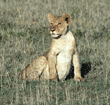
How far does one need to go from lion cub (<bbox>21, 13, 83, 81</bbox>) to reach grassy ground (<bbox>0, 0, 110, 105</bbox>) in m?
0.18

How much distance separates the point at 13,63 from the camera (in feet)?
19.0

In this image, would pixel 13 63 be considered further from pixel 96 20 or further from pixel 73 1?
pixel 73 1

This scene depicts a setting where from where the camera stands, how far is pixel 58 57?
4.53 meters

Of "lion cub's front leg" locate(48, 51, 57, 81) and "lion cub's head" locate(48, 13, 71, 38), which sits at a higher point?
"lion cub's head" locate(48, 13, 71, 38)

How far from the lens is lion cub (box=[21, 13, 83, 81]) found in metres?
4.38

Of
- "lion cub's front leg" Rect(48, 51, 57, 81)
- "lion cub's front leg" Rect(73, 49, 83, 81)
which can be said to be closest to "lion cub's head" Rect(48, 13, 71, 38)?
"lion cub's front leg" Rect(48, 51, 57, 81)

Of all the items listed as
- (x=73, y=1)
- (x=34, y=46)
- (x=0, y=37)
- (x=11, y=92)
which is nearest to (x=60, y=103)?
(x=11, y=92)

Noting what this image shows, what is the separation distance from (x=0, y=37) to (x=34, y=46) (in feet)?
4.57

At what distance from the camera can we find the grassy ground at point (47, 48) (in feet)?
13.1

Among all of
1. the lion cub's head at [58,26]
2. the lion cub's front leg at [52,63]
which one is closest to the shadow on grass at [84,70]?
the lion cub's front leg at [52,63]

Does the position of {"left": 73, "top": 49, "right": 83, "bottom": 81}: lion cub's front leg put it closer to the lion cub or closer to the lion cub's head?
the lion cub

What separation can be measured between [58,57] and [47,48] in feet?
7.78

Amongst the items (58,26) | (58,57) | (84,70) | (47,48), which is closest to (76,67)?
(58,57)

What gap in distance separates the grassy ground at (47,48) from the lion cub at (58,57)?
18 centimetres
